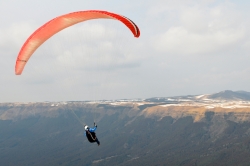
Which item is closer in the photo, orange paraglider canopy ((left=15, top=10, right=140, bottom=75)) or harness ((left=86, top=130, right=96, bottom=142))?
orange paraglider canopy ((left=15, top=10, right=140, bottom=75))

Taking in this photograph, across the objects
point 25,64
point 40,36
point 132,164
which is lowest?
A: point 132,164

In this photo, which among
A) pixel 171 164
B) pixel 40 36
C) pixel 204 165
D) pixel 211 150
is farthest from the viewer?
pixel 211 150

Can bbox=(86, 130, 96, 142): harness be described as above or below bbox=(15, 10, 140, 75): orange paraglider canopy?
below

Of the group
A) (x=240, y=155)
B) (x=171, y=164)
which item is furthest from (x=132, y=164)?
(x=240, y=155)

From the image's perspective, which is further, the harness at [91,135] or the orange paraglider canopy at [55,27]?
the harness at [91,135]

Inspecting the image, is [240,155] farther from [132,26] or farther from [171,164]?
[132,26]

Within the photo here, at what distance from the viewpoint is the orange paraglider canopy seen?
23.6 meters

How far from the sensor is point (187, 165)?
157250mm

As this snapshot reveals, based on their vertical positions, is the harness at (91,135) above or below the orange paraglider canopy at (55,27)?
below

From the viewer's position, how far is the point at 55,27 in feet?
83.1

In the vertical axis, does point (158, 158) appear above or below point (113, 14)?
below

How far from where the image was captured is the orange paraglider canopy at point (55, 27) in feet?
77.4

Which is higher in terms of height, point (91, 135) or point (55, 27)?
point (55, 27)

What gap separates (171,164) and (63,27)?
155059 mm
